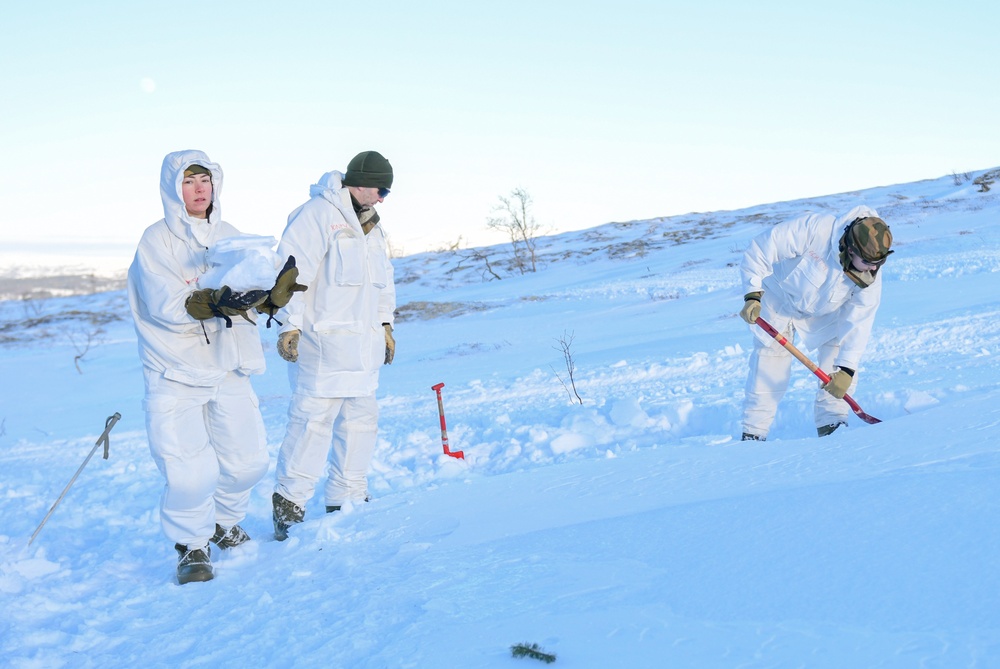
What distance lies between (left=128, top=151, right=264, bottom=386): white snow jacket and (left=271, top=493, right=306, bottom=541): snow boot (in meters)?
0.77

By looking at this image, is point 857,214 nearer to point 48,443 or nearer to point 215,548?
point 215,548

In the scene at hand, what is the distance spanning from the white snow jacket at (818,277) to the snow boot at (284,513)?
2.78 meters

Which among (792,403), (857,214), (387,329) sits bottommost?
(792,403)

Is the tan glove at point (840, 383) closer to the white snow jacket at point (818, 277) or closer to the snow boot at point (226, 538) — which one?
the white snow jacket at point (818, 277)

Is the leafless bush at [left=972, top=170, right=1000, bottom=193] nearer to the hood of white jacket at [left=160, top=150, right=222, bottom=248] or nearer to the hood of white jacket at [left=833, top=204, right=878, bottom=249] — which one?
the hood of white jacket at [left=833, top=204, right=878, bottom=249]

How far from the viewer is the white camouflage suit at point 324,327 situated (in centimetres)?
401

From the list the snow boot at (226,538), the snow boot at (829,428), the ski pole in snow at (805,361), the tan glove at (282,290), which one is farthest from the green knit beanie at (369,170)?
the snow boot at (829,428)

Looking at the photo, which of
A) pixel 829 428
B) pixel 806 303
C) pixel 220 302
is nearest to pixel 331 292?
pixel 220 302

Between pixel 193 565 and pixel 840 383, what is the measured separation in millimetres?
3477

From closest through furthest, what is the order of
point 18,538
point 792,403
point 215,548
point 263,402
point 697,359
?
point 215,548
point 18,538
point 792,403
point 697,359
point 263,402

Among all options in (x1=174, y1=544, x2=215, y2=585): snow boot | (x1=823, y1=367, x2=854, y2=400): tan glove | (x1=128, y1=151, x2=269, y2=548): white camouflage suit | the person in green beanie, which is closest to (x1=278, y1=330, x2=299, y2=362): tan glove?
the person in green beanie

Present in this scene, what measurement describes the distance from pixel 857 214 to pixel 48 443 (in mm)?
7161

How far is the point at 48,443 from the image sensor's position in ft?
25.1

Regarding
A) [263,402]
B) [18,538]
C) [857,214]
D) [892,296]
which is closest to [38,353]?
[263,402]
